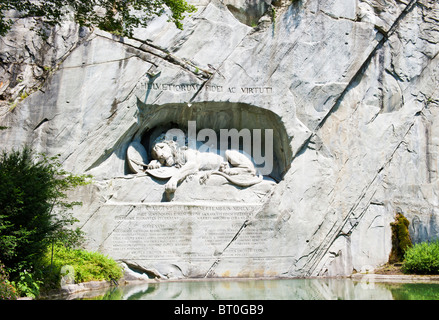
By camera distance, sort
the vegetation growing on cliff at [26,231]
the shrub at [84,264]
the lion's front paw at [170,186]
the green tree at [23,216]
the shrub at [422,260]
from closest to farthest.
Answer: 1. the vegetation growing on cliff at [26,231]
2. the green tree at [23,216]
3. the shrub at [84,264]
4. the shrub at [422,260]
5. the lion's front paw at [170,186]

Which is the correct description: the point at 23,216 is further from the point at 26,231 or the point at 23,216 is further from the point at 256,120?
the point at 256,120

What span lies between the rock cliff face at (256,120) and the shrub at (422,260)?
0.82 metres

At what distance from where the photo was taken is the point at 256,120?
504 inches

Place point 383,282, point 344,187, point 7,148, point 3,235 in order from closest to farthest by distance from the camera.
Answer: point 3,235 < point 383,282 < point 7,148 < point 344,187

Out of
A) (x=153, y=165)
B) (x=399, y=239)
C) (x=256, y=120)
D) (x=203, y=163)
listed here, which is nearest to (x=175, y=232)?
(x=153, y=165)

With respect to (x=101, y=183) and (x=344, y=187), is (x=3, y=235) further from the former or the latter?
(x=344, y=187)

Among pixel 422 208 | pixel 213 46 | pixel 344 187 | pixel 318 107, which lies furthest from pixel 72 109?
pixel 422 208

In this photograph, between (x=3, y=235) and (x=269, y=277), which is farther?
(x=269, y=277)

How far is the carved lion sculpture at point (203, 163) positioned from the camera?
40.2 ft

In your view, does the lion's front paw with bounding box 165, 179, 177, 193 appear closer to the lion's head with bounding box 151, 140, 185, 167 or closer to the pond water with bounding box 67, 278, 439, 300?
the lion's head with bounding box 151, 140, 185, 167

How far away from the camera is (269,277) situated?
37.9ft

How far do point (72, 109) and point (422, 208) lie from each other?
29.5 ft

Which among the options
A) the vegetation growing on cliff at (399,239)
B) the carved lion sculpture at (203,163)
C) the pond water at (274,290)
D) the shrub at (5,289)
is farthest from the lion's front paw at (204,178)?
the shrub at (5,289)

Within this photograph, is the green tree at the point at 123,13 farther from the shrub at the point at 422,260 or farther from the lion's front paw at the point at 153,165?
the shrub at the point at 422,260
